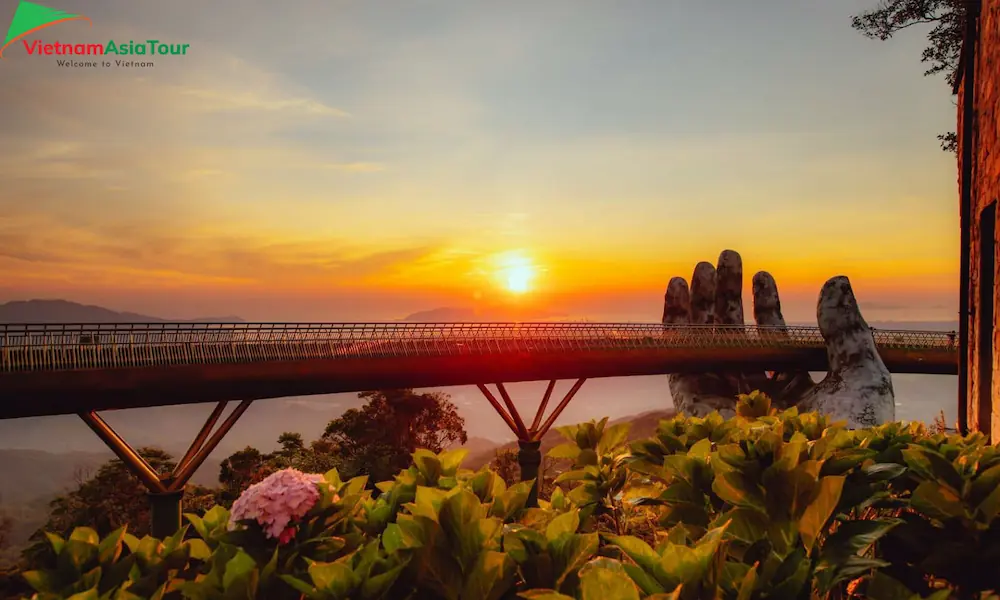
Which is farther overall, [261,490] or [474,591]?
[261,490]

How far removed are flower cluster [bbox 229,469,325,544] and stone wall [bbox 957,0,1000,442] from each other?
623 centimetres

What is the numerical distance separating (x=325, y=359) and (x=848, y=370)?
19.6 metres

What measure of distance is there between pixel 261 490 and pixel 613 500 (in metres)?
2.16

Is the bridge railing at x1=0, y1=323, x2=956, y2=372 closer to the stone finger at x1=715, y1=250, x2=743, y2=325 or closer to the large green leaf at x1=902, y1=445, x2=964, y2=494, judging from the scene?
the stone finger at x1=715, y1=250, x2=743, y2=325

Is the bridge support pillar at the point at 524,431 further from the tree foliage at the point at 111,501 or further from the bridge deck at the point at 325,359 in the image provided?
the tree foliage at the point at 111,501

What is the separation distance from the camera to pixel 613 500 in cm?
379

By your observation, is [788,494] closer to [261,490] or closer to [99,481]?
[261,490]

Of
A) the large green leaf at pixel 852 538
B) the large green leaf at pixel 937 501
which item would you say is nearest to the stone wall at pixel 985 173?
the large green leaf at pixel 937 501

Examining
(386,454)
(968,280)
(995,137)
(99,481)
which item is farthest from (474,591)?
(99,481)

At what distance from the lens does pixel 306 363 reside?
1680 cm

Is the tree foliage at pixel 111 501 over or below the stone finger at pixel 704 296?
below

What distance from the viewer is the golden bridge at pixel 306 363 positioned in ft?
44.5

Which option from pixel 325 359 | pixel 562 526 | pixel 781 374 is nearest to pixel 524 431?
pixel 325 359

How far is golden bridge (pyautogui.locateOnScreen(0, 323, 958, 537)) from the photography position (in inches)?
534
